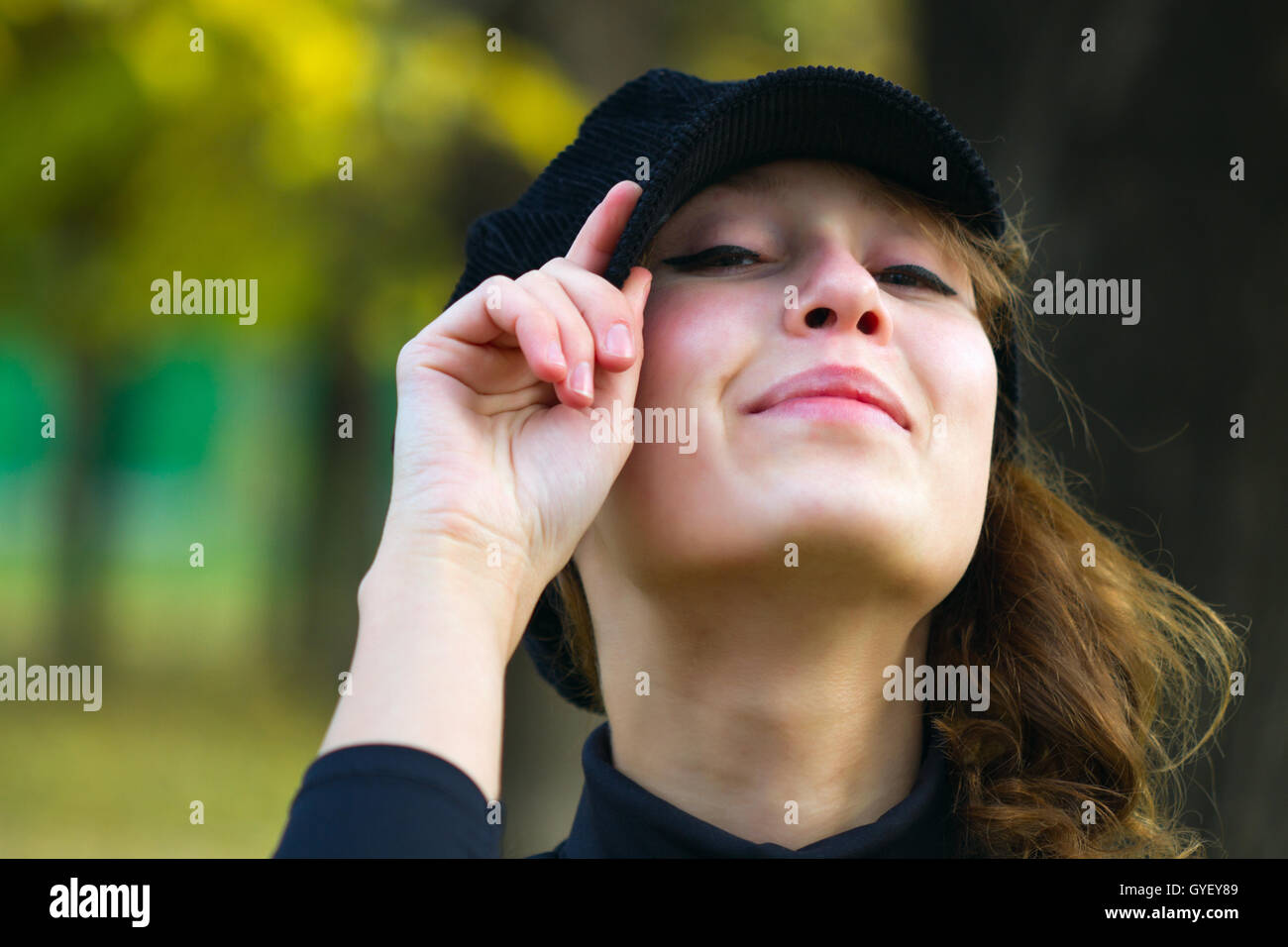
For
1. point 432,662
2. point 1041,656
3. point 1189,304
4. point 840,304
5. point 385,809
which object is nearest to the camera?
point 385,809

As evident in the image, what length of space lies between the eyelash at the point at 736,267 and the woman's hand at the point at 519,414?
0.58 ft

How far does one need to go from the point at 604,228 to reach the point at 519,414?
0.37 metres

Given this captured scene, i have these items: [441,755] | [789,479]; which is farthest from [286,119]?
[441,755]

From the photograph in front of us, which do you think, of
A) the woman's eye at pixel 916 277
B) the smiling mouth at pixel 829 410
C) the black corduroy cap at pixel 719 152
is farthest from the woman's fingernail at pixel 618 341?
the woman's eye at pixel 916 277

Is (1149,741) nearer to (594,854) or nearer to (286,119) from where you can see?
(594,854)

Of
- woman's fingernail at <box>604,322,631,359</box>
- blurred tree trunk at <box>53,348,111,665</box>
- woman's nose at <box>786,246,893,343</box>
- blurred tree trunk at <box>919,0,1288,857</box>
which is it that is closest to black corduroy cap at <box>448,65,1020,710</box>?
woman's fingernail at <box>604,322,631,359</box>

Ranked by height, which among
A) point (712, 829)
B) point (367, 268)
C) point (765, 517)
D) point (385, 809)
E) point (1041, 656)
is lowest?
point (712, 829)

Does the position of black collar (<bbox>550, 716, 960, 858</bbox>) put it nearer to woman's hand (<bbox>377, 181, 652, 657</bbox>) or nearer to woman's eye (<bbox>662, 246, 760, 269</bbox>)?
woman's hand (<bbox>377, 181, 652, 657</bbox>)

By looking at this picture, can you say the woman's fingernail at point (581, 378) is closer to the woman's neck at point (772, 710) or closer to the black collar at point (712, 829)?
the woman's neck at point (772, 710)

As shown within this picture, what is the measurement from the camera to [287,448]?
568 centimetres

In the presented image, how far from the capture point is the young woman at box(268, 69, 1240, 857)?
2.04 metres

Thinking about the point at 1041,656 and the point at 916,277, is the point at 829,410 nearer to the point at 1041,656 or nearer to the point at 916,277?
the point at 916,277

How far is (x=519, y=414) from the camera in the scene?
2207 mm

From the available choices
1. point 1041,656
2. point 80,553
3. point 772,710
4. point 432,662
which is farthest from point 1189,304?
point 80,553
